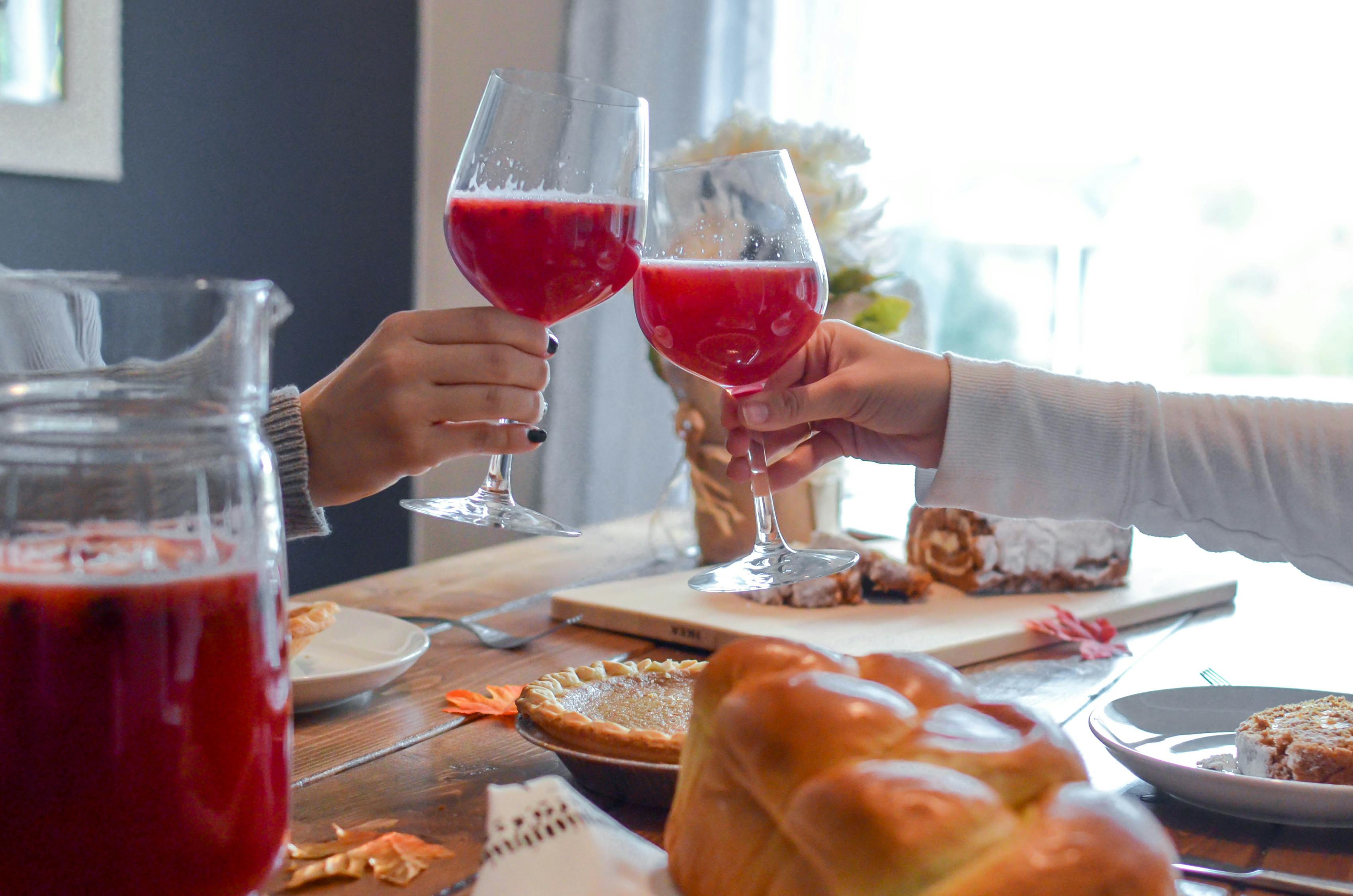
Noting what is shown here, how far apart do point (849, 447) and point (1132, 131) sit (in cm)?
255

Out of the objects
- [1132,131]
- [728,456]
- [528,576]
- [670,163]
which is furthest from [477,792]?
[1132,131]

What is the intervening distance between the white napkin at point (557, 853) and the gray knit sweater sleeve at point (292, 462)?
0.68 metres

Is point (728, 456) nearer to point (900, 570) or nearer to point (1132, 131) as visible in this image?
point (900, 570)

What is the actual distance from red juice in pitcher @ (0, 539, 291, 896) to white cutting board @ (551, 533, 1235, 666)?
0.84 metres

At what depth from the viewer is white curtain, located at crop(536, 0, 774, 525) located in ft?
11.2

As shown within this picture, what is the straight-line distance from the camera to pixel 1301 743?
816 mm

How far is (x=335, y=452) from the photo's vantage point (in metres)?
1.25

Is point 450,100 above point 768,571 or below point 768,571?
above

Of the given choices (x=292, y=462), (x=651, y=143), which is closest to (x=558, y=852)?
(x=292, y=462)

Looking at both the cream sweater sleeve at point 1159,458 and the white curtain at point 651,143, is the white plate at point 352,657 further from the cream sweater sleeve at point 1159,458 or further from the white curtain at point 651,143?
the white curtain at point 651,143

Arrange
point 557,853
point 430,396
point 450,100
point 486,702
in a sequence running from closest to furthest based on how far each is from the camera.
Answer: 1. point 557,853
2. point 486,702
3. point 430,396
4. point 450,100

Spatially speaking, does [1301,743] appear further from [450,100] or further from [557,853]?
[450,100]

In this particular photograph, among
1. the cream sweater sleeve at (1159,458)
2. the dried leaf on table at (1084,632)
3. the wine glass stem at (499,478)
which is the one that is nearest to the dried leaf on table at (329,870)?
the wine glass stem at (499,478)

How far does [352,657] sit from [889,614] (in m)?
0.65
